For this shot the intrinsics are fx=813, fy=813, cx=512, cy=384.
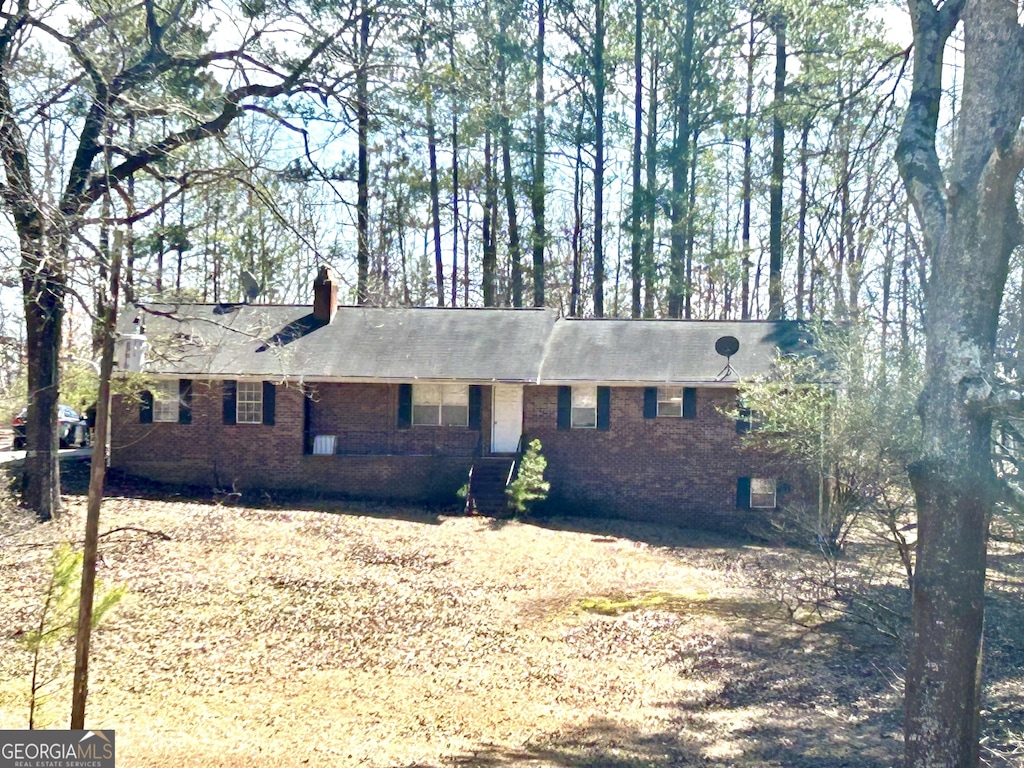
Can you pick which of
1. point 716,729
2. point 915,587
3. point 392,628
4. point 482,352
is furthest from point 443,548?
point 915,587

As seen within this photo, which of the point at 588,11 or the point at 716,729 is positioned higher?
the point at 588,11

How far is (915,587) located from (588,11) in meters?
30.3

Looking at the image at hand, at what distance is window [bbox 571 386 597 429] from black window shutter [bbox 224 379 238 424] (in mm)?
8659

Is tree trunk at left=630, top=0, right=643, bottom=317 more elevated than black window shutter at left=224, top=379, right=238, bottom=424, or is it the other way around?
tree trunk at left=630, top=0, right=643, bottom=317

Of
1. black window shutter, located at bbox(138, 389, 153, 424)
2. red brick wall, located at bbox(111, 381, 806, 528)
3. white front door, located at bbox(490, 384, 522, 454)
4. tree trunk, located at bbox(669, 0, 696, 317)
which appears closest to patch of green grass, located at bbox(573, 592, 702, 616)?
red brick wall, located at bbox(111, 381, 806, 528)

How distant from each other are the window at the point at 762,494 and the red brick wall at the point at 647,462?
0.20 meters

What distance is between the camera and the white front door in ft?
68.2

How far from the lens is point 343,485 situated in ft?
67.4

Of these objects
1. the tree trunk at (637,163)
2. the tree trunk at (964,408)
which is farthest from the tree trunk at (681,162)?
the tree trunk at (964,408)

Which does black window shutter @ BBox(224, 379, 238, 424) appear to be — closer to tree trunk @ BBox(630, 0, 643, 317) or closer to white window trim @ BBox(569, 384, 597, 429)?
white window trim @ BBox(569, 384, 597, 429)

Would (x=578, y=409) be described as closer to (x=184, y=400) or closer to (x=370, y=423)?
(x=370, y=423)

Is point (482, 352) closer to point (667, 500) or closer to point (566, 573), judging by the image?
point (667, 500)

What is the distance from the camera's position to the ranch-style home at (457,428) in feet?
66.6

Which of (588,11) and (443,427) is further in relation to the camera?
(588,11)
